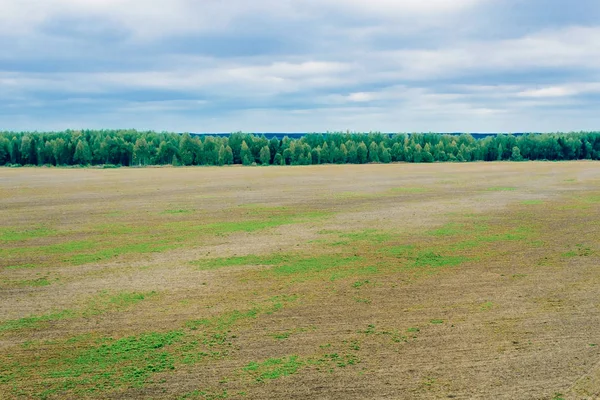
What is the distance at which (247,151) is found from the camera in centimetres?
17150

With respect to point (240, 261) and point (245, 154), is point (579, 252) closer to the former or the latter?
point (240, 261)

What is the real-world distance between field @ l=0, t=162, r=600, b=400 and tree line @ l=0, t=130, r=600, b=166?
132781mm

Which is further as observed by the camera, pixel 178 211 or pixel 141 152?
pixel 141 152

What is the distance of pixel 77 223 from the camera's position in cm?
3703

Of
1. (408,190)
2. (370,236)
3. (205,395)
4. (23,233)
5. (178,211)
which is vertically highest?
(408,190)

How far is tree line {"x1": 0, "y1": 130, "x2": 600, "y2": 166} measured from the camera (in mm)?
168012

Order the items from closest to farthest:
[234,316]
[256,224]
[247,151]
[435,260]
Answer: [234,316]
[435,260]
[256,224]
[247,151]

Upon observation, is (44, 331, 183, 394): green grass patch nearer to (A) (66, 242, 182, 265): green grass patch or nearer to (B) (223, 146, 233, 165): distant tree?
(A) (66, 242, 182, 265): green grass patch

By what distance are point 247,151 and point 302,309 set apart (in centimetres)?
15548

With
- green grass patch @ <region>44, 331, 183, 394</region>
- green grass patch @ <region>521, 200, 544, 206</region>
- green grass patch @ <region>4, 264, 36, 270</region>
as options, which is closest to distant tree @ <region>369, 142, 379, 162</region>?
green grass patch @ <region>521, 200, 544, 206</region>

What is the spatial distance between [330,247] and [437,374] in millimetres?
15018

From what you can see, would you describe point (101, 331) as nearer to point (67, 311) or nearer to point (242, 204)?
point (67, 311)

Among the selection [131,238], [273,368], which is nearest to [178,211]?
[131,238]

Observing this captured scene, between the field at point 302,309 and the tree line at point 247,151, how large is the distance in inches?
5228
